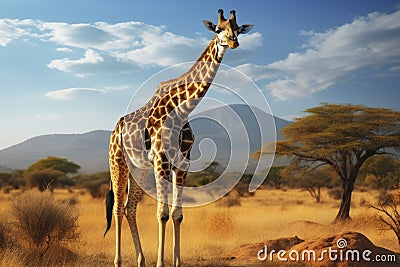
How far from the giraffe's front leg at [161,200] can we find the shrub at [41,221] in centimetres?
385

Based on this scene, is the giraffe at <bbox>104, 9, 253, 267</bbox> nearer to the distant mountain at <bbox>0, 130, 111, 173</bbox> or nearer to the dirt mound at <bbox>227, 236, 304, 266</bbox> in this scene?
the dirt mound at <bbox>227, 236, 304, 266</bbox>

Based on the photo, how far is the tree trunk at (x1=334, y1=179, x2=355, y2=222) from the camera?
54.2 feet

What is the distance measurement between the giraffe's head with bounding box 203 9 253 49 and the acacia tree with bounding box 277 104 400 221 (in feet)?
37.4

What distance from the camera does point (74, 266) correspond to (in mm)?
8719

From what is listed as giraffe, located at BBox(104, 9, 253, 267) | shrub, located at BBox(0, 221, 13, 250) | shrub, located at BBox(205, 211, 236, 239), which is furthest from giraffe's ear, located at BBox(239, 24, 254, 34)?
shrub, located at BBox(205, 211, 236, 239)

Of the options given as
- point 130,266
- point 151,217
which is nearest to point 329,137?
point 151,217

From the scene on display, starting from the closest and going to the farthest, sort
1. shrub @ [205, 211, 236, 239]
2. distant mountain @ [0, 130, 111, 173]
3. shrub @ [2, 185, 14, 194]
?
shrub @ [205, 211, 236, 239] → shrub @ [2, 185, 14, 194] → distant mountain @ [0, 130, 111, 173]

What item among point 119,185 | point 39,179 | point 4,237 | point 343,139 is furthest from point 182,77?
point 39,179

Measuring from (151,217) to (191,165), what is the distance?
1112 centimetres

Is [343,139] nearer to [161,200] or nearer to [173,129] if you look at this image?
[173,129]

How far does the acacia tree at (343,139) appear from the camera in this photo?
669 inches

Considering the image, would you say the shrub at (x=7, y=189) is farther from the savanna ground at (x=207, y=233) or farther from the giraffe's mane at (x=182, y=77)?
the giraffe's mane at (x=182, y=77)

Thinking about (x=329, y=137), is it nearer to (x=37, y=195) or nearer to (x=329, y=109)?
(x=329, y=109)

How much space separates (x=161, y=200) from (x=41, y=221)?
159 inches
